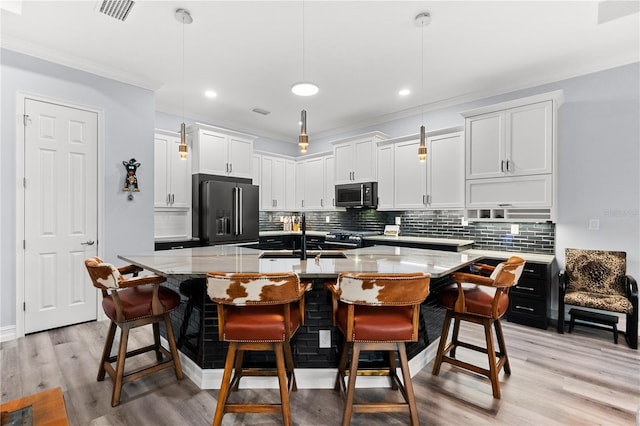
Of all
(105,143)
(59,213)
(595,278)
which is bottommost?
(595,278)

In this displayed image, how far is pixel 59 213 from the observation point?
3.49 m

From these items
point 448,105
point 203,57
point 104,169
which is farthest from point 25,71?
point 448,105

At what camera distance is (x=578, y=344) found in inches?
125

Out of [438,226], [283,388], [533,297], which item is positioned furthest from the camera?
[438,226]

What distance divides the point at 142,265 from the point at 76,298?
6.60ft

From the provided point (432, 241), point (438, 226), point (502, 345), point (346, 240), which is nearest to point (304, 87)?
point (502, 345)

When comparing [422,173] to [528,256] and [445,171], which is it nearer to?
[445,171]

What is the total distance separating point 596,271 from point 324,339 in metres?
3.28

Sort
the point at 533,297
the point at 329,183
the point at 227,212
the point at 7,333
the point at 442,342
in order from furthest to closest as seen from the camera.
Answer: the point at 329,183 < the point at 227,212 < the point at 533,297 < the point at 7,333 < the point at 442,342

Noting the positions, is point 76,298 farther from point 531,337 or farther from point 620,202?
point 620,202

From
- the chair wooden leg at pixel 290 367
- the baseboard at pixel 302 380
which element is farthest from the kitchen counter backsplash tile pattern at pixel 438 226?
the chair wooden leg at pixel 290 367

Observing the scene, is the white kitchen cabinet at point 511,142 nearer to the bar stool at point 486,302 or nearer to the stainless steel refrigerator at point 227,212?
the bar stool at point 486,302

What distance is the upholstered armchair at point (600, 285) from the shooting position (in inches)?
123

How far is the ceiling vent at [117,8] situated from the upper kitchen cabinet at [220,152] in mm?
2282
